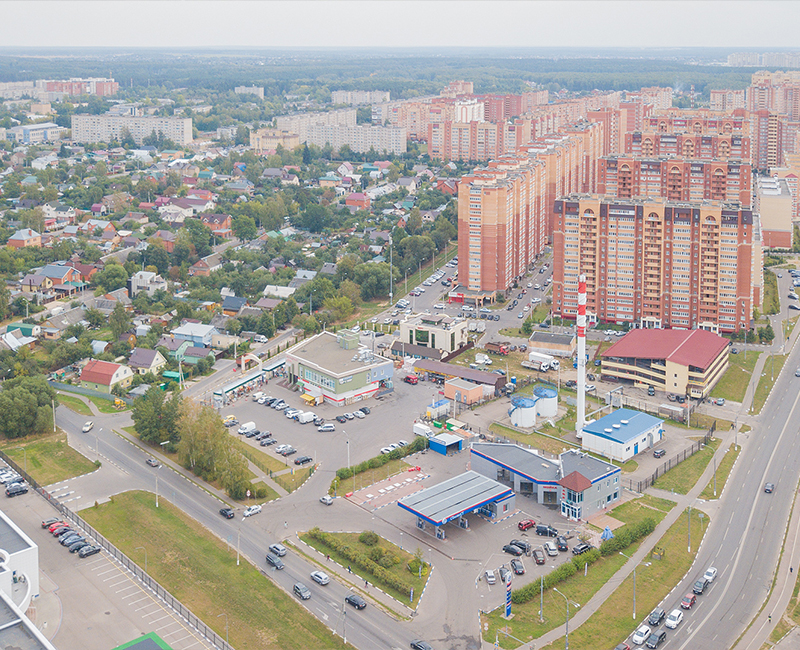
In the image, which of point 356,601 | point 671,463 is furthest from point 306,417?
point 671,463

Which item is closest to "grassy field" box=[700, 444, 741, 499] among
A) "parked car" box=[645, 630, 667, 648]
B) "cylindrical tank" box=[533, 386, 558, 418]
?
"cylindrical tank" box=[533, 386, 558, 418]

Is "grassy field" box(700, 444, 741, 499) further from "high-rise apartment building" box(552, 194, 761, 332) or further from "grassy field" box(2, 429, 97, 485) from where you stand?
"grassy field" box(2, 429, 97, 485)

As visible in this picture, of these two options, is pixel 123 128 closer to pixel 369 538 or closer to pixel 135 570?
pixel 135 570

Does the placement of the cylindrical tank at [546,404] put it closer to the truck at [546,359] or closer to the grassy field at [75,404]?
the truck at [546,359]

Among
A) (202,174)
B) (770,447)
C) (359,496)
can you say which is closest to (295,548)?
(359,496)

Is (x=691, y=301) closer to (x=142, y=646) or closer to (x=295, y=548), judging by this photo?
(x=295, y=548)
